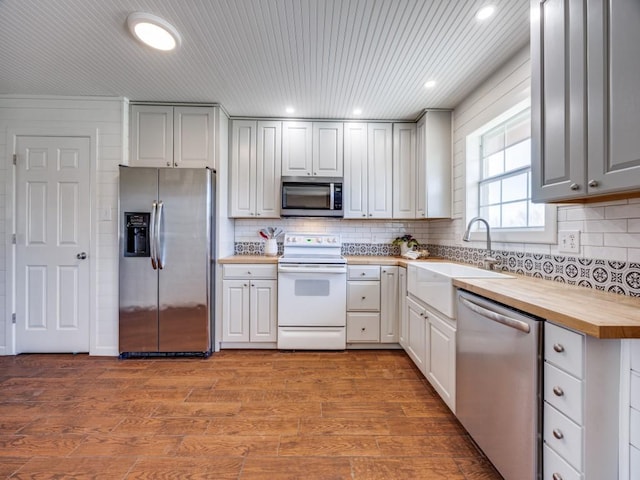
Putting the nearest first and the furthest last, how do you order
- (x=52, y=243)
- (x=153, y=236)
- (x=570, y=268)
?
(x=570, y=268) → (x=153, y=236) → (x=52, y=243)

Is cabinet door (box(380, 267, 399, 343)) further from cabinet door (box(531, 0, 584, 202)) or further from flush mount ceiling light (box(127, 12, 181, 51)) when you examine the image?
flush mount ceiling light (box(127, 12, 181, 51))

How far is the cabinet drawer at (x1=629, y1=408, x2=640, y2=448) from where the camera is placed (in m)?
0.87

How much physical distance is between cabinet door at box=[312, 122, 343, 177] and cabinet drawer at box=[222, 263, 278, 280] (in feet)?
3.88

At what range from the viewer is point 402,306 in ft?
9.18

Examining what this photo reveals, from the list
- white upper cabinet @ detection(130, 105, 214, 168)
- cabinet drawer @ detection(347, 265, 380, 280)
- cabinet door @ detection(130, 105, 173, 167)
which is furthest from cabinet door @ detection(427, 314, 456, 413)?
cabinet door @ detection(130, 105, 173, 167)

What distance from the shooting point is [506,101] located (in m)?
2.09

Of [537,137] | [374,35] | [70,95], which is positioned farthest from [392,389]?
[70,95]

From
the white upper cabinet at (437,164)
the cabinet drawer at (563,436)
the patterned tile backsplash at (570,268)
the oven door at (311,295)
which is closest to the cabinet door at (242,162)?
the oven door at (311,295)

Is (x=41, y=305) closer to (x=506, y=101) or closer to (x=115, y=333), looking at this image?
(x=115, y=333)

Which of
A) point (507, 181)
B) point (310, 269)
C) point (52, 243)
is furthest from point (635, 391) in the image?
point (52, 243)

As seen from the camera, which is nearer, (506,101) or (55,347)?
(506,101)

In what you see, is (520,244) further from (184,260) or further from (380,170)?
(184,260)

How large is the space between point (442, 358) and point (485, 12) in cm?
212

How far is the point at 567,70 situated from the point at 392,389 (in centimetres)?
214
